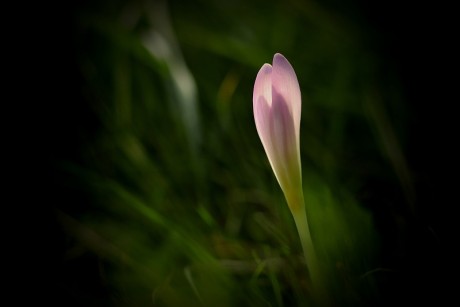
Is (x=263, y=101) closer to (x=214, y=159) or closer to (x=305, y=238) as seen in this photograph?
(x=305, y=238)

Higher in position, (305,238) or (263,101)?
(263,101)

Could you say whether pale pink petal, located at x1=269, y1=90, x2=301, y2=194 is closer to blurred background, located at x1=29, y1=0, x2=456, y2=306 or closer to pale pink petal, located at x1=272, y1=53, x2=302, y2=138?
pale pink petal, located at x1=272, y1=53, x2=302, y2=138

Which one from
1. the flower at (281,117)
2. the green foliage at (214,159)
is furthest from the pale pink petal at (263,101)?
the green foliage at (214,159)

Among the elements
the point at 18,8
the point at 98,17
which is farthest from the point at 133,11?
the point at 18,8

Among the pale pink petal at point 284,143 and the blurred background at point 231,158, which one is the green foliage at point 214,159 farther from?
the pale pink petal at point 284,143

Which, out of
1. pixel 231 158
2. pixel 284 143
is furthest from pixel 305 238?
pixel 231 158

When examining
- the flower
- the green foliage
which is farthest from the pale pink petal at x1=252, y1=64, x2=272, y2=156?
the green foliage
